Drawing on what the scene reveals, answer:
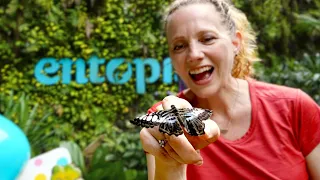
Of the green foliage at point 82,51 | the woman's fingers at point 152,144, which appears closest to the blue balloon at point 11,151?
the woman's fingers at point 152,144

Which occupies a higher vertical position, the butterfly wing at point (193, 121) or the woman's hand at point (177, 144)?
the butterfly wing at point (193, 121)

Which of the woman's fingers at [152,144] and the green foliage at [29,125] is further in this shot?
the green foliage at [29,125]

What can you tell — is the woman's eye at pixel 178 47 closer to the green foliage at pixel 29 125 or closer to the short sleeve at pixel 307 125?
the short sleeve at pixel 307 125

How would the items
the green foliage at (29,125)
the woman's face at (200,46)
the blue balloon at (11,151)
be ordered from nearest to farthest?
the woman's face at (200,46) → the blue balloon at (11,151) → the green foliage at (29,125)

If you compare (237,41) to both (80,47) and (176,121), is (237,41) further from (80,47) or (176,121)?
(80,47)

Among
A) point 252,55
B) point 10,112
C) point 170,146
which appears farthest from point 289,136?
point 10,112

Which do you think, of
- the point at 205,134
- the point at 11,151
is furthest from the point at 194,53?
the point at 11,151

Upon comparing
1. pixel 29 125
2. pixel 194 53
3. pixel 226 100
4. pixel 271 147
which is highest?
pixel 194 53
